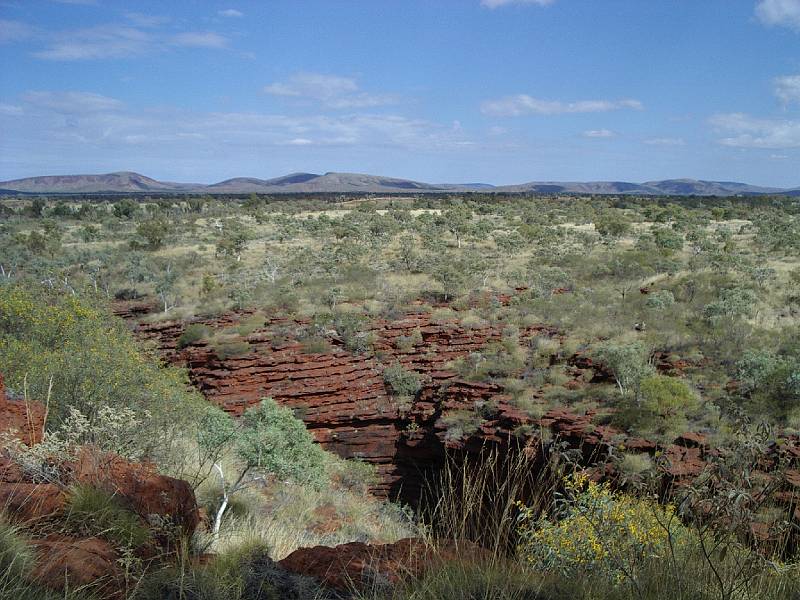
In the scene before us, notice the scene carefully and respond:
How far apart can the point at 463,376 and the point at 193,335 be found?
8748 millimetres

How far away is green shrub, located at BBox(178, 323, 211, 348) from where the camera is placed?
57.9 feet

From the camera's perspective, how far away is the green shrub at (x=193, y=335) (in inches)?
695

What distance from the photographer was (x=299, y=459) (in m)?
8.73

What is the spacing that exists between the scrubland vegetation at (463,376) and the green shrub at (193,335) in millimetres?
140

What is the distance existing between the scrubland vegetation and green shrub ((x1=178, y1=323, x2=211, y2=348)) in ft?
0.46

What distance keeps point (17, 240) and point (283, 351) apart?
72.6 feet

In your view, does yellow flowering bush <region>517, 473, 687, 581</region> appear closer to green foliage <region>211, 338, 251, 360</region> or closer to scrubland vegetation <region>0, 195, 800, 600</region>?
scrubland vegetation <region>0, 195, 800, 600</region>

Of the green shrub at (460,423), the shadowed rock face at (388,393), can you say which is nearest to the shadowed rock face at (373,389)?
the shadowed rock face at (388,393)

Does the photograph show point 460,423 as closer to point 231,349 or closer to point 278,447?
point 278,447

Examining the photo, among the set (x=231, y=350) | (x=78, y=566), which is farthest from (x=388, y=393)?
(x=78, y=566)

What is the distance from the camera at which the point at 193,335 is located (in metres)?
17.7

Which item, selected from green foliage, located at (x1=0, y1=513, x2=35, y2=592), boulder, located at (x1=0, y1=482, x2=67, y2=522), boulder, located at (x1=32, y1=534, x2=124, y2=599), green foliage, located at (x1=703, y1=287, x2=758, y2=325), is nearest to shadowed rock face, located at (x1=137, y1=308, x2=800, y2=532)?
green foliage, located at (x1=703, y1=287, x2=758, y2=325)

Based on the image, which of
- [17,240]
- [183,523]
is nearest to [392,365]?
[183,523]

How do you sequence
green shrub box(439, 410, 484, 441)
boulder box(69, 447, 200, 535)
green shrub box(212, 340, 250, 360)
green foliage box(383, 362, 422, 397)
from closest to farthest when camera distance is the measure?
boulder box(69, 447, 200, 535), green shrub box(439, 410, 484, 441), green foliage box(383, 362, 422, 397), green shrub box(212, 340, 250, 360)
